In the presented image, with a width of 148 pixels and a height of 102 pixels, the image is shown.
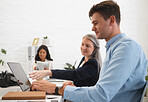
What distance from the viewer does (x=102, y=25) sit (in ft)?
4.17

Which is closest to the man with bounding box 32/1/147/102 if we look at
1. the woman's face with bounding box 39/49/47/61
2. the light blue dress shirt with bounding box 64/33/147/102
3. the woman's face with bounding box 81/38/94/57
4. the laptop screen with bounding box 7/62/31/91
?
the light blue dress shirt with bounding box 64/33/147/102

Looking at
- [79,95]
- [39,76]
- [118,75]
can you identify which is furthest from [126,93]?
[39,76]

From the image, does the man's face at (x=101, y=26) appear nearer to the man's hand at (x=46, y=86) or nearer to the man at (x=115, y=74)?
the man at (x=115, y=74)

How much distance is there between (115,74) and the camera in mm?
1006

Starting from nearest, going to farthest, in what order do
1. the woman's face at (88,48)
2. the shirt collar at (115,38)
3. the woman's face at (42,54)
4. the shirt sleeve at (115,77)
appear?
the shirt sleeve at (115,77)
the shirt collar at (115,38)
the woman's face at (88,48)
the woman's face at (42,54)

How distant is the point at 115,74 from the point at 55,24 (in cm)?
498

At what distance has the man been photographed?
3.31ft

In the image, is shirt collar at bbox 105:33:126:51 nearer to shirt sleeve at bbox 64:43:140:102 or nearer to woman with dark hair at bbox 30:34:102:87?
shirt sleeve at bbox 64:43:140:102

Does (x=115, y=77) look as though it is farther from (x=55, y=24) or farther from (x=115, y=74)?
(x=55, y=24)

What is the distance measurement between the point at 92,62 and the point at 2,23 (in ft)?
14.4

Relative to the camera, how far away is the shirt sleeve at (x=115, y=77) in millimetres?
1005

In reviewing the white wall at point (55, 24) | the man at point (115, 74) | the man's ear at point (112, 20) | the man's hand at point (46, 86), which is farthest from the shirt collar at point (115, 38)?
the white wall at point (55, 24)

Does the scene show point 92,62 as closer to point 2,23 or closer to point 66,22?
point 66,22

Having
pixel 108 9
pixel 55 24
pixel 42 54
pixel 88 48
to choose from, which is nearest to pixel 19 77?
pixel 108 9
